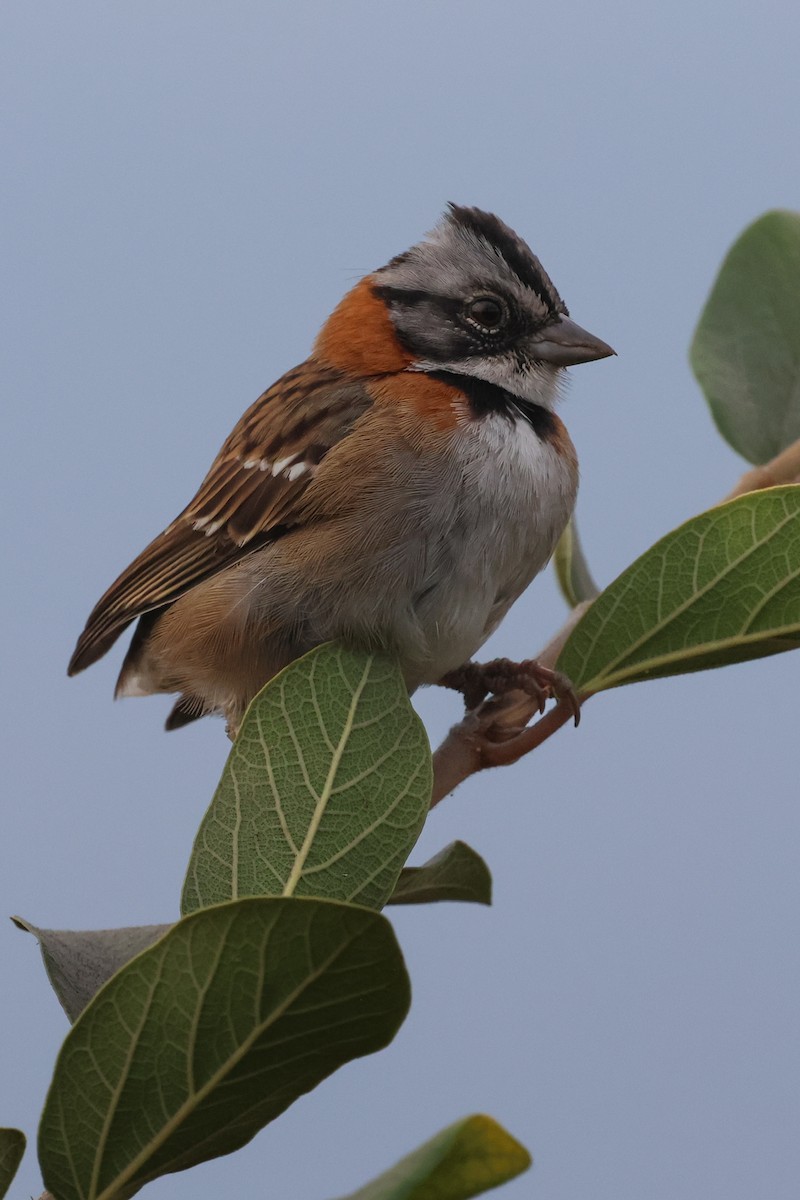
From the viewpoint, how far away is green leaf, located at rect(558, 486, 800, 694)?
1640 millimetres

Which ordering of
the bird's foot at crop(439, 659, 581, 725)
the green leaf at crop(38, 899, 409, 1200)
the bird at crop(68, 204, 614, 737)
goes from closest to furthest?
1. the green leaf at crop(38, 899, 409, 1200)
2. the bird's foot at crop(439, 659, 581, 725)
3. the bird at crop(68, 204, 614, 737)

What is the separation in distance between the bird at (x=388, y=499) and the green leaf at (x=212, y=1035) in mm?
832

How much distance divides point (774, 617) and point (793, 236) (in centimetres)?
96

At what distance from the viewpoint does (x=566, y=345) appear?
265 centimetres

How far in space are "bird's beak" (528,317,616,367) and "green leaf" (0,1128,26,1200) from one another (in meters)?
1.81

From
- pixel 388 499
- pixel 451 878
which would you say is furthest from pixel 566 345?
pixel 451 878

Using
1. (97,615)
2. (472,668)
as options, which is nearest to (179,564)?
(97,615)

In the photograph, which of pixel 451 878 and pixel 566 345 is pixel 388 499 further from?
pixel 451 878

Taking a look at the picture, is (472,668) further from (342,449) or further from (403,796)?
(403,796)

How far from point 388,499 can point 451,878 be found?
73cm

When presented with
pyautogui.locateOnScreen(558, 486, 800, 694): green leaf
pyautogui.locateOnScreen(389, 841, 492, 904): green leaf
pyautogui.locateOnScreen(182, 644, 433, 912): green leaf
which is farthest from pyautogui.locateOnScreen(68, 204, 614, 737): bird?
pyautogui.locateOnScreen(182, 644, 433, 912): green leaf

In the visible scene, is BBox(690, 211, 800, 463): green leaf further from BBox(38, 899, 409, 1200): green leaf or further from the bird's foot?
BBox(38, 899, 409, 1200): green leaf

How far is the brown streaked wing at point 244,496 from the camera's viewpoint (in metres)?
2.51

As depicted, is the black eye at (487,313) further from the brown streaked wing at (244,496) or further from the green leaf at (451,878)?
the green leaf at (451,878)
